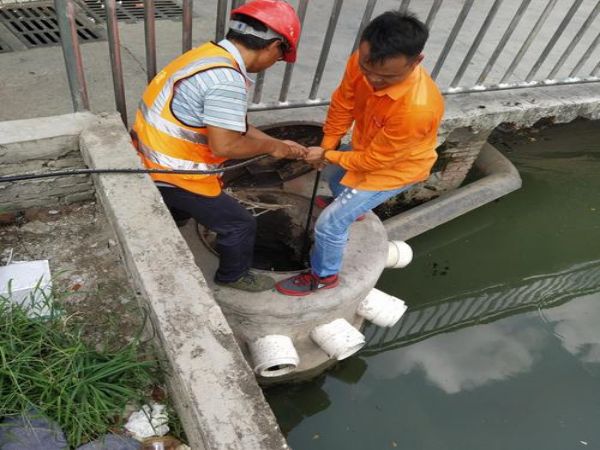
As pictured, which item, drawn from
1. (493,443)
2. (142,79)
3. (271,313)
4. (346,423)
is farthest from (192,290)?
(493,443)

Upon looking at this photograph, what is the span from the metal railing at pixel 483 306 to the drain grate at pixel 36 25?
3475mm

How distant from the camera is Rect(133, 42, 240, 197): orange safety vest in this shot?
2240 millimetres

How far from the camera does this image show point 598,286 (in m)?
4.87

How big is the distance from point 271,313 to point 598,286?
3615mm

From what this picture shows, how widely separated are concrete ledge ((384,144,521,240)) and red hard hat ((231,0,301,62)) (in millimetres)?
2569

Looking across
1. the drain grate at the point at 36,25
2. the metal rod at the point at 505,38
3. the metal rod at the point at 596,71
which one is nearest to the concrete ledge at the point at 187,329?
the drain grate at the point at 36,25

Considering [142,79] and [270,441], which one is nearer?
[270,441]

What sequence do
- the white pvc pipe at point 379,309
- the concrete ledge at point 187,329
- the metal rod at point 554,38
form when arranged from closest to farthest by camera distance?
the concrete ledge at point 187,329
the white pvc pipe at point 379,309
the metal rod at point 554,38

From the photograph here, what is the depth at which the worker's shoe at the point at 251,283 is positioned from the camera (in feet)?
9.68

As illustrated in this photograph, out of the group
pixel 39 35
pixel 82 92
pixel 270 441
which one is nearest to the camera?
pixel 270 441

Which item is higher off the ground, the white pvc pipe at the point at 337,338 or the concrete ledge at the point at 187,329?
the concrete ledge at the point at 187,329

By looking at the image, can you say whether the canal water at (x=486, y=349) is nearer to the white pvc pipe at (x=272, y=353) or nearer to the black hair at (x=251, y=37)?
the white pvc pipe at (x=272, y=353)

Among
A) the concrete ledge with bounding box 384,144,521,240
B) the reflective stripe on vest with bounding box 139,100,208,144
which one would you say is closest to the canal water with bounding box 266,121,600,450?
the concrete ledge with bounding box 384,144,521,240

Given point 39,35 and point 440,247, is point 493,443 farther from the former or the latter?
point 39,35
